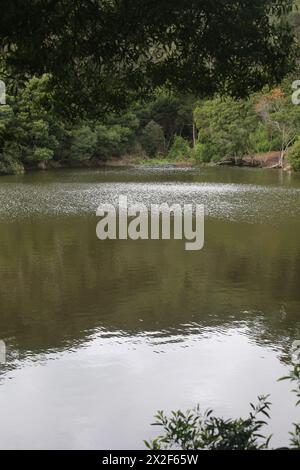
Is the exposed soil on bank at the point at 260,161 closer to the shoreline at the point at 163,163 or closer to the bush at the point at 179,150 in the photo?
the shoreline at the point at 163,163

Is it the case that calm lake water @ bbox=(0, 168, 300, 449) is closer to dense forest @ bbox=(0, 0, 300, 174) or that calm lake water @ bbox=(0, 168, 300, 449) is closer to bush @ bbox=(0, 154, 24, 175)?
dense forest @ bbox=(0, 0, 300, 174)

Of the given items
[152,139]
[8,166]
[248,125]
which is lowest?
[8,166]

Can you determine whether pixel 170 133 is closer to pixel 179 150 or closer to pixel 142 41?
pixel 179 150

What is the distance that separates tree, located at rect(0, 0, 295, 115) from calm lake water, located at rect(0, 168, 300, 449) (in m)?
3.74

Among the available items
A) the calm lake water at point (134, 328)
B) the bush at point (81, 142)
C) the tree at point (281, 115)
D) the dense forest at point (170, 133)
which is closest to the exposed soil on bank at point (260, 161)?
the dense forest at point (170, 133)

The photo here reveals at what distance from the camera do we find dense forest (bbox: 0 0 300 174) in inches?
1654

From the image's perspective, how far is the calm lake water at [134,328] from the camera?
6.90 metres

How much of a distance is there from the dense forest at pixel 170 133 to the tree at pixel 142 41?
29.1 m

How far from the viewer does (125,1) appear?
4844mm

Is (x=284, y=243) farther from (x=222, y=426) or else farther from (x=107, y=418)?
(x=222, y=426)

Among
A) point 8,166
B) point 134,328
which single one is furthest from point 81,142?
point 134,328

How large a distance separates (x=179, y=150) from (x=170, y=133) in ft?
17.8

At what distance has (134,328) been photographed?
980 cm

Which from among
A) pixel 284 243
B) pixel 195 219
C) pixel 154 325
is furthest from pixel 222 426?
pixel 195 219
